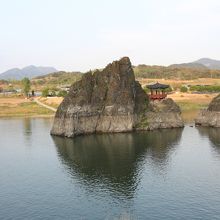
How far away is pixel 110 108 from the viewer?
119625 mm

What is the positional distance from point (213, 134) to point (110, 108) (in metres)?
31.2

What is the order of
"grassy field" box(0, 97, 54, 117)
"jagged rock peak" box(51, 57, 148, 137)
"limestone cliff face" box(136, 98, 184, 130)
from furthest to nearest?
1. "grassy field" box(0, 97, 54, 117)
2. "limestone cliff face" box(136, 98, 184, 130)
3. "jagged rock peak" box(51, 57, 148, 137)

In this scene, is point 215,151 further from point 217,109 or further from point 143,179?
point 217,109

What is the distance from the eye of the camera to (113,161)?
80.6 meters

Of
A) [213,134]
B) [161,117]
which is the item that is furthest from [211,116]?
[213,134]

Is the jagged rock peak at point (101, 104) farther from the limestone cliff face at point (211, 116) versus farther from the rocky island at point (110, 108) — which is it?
the limestone cliff face at point (211, 116)

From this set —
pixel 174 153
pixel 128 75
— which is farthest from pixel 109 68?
pixel 174 153

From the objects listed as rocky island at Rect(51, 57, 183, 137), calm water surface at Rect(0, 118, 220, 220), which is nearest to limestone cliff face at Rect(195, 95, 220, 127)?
rocky island at Rect(51, 57, 183, 137)

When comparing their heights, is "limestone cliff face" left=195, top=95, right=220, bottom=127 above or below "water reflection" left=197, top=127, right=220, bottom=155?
above

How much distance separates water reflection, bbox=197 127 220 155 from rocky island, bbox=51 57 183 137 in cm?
902

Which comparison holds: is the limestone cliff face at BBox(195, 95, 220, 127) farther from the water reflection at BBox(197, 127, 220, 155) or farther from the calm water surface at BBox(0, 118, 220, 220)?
the calm water surface at BBox(0, 118, 220, 220)

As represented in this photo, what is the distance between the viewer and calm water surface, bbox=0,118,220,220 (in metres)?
53.5

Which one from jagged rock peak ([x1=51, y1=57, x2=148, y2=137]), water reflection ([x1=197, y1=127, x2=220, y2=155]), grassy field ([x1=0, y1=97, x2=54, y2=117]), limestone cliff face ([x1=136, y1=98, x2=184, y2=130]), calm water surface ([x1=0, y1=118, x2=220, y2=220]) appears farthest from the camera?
grassy field ([x1=0, y1=97, x2=54, y2=117])

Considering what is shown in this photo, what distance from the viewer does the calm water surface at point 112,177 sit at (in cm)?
5347
